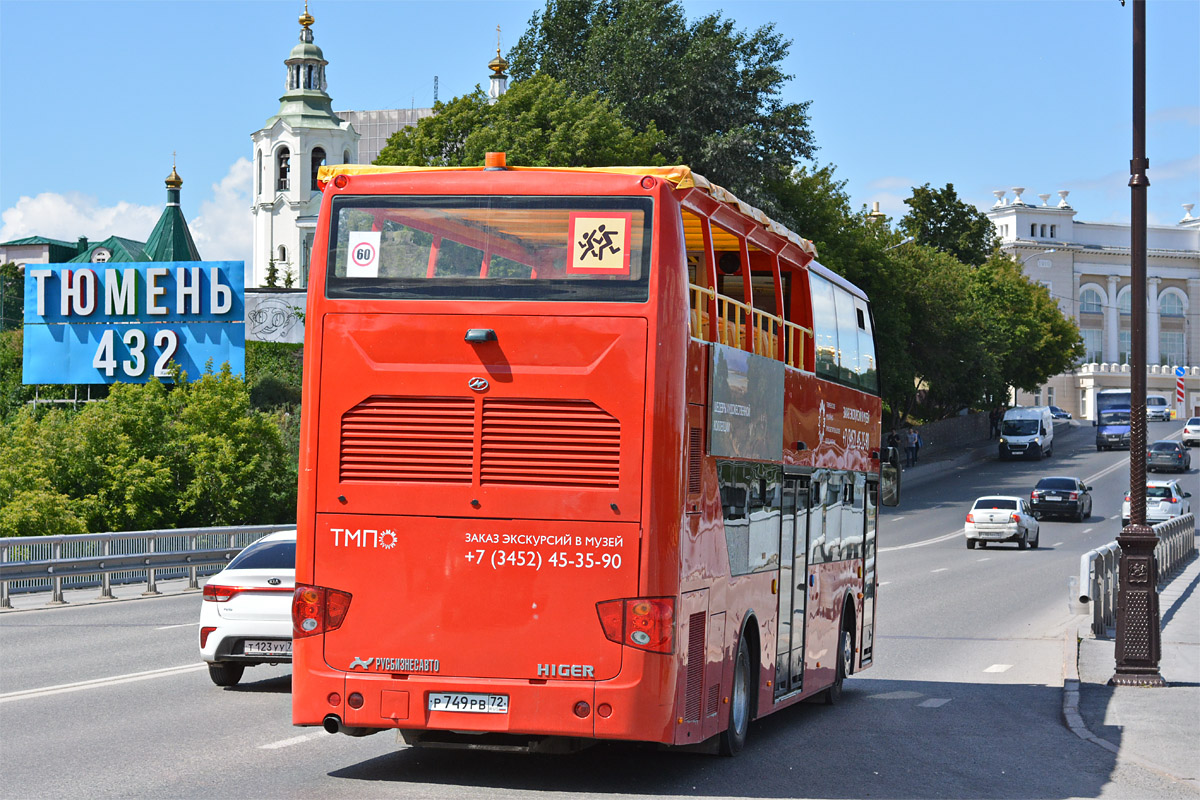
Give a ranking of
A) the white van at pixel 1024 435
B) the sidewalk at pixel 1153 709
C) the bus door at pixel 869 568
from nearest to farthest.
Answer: the sidewalk at pixel 1153 709 < the bus door at pixel 869 568 < the white van at pixel 1024 435

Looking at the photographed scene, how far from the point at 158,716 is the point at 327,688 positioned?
3378mm

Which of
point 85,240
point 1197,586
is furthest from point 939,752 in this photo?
point 85,240

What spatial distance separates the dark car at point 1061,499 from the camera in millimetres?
52219

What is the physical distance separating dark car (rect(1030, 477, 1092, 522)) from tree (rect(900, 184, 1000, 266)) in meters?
47.9

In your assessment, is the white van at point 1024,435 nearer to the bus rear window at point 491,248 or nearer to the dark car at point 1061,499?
the dark car at point 1061,499

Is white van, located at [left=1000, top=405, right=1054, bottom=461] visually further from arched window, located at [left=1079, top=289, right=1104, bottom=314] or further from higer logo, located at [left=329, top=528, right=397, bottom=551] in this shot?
arched window, located at [left=1079, top=289, right=1104, bottom=314]

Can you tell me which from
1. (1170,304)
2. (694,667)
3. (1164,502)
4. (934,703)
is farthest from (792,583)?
(1170,304)

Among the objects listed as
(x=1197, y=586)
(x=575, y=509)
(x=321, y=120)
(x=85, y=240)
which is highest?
(x=321, y=120)

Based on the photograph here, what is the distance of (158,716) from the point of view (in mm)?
12188

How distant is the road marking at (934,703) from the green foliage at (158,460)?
73.2 feet

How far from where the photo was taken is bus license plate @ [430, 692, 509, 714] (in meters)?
9.28

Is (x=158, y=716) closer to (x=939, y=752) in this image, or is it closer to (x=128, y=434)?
(x=939, y=752)

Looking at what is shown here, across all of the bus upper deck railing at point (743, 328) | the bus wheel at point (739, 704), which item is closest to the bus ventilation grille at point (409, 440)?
the bus upper deck railing at point (743, 328)

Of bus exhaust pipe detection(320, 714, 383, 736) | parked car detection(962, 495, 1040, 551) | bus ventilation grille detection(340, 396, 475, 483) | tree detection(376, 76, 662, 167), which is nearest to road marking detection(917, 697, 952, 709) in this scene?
bus exhaust pipe detection(320, 714, 383, 736)
